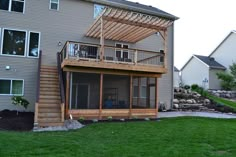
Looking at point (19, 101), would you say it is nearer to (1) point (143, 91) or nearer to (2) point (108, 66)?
(2) point (108, 66)

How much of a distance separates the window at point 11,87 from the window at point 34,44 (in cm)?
178

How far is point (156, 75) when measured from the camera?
14.6 meters

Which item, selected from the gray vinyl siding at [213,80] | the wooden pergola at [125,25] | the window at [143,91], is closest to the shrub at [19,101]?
the wooden pergola at [125,25]

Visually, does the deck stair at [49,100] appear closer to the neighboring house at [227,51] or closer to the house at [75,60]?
the house at [75,60]

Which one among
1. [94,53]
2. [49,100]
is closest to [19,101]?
[49,100]

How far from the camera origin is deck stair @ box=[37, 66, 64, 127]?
10891mm

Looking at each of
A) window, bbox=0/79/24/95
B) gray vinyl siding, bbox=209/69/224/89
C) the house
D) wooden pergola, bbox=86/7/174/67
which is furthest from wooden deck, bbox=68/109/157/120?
gray vinyl siding, bbox=209/69/224/89

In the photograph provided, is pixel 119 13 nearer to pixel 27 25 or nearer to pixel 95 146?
pixel 27 25

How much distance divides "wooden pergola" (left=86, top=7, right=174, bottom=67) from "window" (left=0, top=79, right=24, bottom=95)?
5136 mm

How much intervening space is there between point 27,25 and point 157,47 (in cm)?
920

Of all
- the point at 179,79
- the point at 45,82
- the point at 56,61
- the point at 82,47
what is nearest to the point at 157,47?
the point at 82,47

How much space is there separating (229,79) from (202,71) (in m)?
3.91

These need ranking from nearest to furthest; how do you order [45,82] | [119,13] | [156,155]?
[156,155] < [119,13] < [45,82]

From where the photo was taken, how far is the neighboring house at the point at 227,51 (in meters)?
30.4
